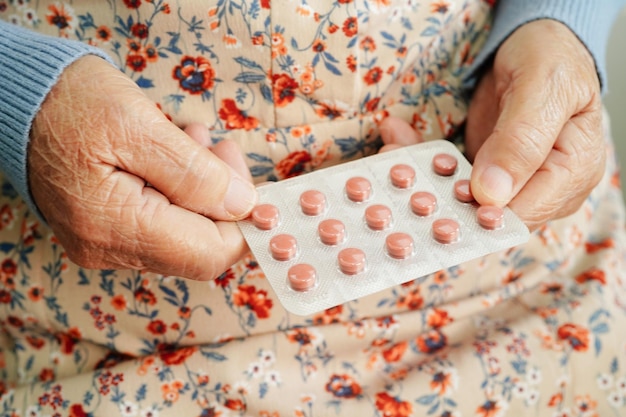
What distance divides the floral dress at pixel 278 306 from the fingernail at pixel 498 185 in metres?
0.14

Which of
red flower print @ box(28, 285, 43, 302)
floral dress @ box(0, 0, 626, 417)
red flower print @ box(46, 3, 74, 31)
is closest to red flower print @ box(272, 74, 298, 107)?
floral dress @ box(0, 0, 626, 417)

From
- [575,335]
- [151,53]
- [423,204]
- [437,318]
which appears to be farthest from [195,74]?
[575,335]

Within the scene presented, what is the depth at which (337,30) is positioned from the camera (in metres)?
0.62

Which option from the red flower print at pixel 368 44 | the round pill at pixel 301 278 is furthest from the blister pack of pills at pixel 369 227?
the red flower print at pixel 368 44

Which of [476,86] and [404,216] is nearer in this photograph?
[404,216]

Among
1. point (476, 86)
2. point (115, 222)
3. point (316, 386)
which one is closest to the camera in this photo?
point (115, 222)

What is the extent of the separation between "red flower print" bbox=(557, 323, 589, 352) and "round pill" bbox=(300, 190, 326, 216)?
0.32 metres

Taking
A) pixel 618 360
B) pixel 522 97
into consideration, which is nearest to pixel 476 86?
pixel 522 97

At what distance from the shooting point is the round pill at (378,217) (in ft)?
1.93

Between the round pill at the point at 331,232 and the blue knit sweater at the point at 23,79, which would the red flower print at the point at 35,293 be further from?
the round pill at the point at 331,232

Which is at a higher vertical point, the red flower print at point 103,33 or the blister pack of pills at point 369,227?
the red flower print at point 103,33

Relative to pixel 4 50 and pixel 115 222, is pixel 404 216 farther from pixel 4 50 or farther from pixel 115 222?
pixel 4 50

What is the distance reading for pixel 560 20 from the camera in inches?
27.9

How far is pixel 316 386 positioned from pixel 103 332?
0.23 meters
